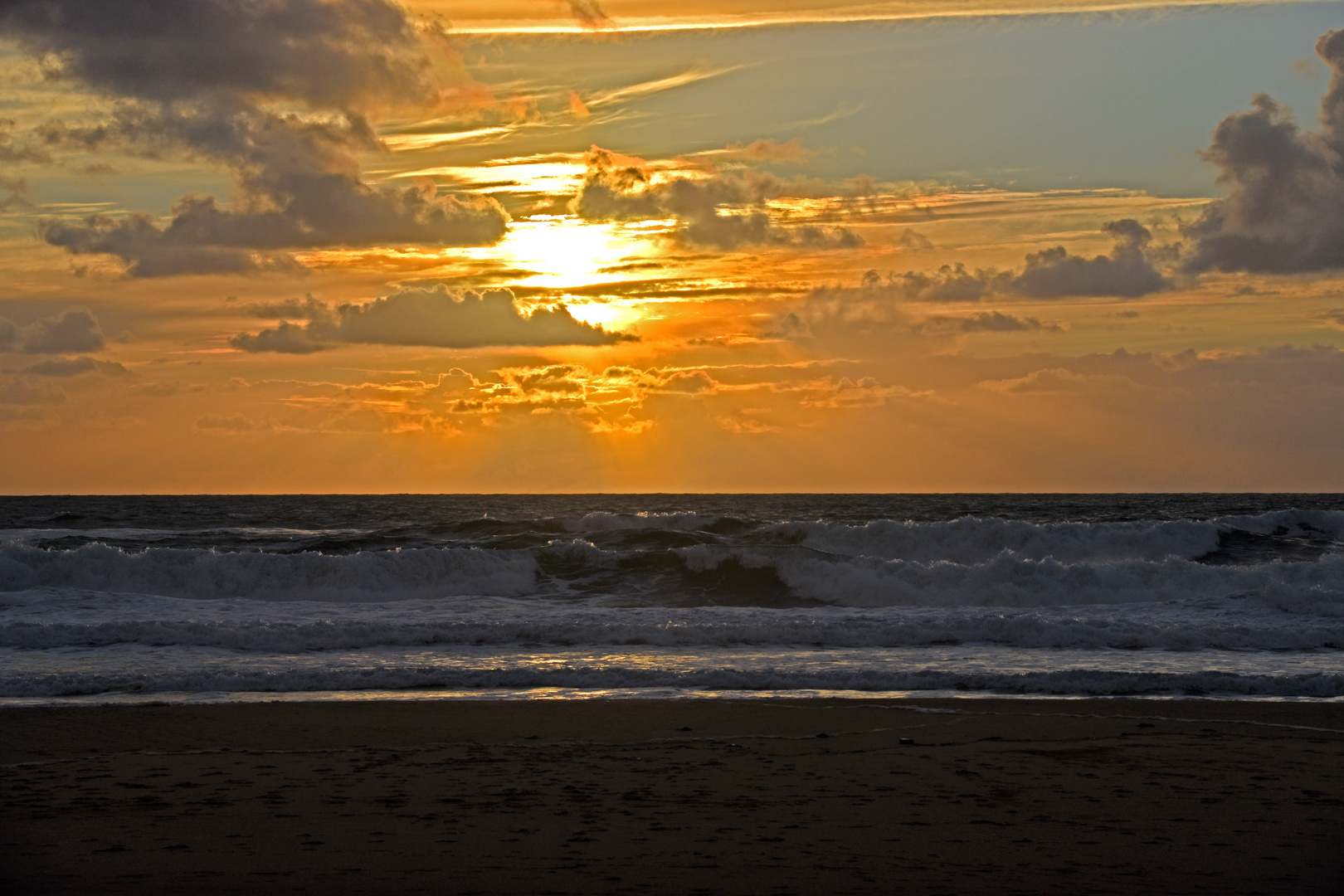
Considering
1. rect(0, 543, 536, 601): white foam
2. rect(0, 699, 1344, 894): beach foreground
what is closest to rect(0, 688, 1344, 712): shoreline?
rect(0, 699, 1344, 894): beach foreground

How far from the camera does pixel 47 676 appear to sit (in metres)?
13.5

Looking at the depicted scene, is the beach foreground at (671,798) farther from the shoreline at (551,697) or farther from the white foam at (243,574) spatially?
the white foam at (243,574)

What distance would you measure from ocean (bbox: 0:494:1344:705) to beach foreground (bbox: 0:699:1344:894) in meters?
1.45

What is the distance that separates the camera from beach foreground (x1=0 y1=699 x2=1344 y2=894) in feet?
22.1

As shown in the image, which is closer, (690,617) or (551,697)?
(551,697)

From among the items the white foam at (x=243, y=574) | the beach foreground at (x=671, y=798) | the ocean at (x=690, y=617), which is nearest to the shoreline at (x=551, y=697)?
the ocean at (x=690, y=617)

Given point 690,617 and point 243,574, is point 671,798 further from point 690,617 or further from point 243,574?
point 243,574

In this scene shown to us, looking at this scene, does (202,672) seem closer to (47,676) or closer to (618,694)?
(47,676)

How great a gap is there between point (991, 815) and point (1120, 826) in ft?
3.05

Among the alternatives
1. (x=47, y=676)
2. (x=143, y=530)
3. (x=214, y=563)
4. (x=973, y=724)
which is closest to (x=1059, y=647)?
(x=973, y=724)

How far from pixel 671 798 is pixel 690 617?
11.2 m

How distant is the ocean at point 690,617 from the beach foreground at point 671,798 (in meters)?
1.45

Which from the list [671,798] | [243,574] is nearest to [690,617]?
[671,798]

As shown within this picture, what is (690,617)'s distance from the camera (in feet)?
64.4
